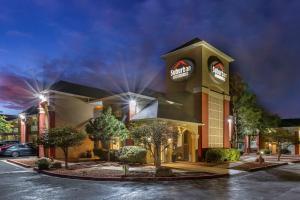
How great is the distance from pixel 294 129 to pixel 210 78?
26911 mm

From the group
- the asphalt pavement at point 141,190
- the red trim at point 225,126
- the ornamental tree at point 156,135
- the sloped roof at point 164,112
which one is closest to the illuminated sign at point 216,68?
the red trim at point 225,126

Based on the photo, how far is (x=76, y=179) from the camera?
51.6ft

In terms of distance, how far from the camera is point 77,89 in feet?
110

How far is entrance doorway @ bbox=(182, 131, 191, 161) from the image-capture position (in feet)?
90.7

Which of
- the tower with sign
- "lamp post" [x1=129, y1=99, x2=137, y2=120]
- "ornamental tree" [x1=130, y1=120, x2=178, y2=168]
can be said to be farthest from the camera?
the tower with sign

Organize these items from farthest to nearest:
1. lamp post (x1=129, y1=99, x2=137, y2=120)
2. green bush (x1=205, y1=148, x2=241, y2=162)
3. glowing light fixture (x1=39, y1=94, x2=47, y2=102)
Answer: glowing light fixture (x1=39, y1=94, x2=47, y2=102), lamp post (x1=129, y1=99, x2=137, y2=120), green bush (x1=205, y1=148, x2=241, y2=162)

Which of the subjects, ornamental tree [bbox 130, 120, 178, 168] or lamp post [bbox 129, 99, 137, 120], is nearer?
ornamental tree [bbox 130, 120, 178, 168]

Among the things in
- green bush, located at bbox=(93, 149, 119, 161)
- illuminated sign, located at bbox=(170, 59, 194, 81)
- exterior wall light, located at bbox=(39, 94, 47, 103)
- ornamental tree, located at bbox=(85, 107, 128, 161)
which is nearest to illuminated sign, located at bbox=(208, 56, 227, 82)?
illuminated sign, located at bbox=(170, 59, 194, 81)

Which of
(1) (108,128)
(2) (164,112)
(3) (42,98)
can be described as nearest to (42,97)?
(3) (42,98)

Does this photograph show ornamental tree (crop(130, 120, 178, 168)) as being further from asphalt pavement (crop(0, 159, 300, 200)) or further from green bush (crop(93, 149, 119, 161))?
green bush (crop(93, 149, 119, 161))

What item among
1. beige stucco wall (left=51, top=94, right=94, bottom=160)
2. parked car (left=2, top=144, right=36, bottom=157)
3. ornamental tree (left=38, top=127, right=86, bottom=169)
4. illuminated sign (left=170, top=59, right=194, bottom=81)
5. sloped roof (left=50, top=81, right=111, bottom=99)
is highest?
illuminated sign (left=170, top=59, right=194, bottom=81)

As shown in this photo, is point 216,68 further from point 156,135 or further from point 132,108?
point 156,135

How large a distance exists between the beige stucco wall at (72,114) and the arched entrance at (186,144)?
986 centimetres

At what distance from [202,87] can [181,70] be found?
3.15 m
